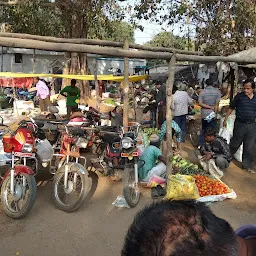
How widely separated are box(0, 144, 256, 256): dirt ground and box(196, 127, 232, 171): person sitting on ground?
611mm

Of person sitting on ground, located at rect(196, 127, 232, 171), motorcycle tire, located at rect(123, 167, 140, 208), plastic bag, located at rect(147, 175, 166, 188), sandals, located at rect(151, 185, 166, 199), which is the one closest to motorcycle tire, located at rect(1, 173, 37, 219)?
motorcycle tire, located at rect(123, 167, 140, 208)

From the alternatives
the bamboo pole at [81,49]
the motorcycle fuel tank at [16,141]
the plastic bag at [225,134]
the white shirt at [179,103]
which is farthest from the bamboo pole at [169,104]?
the white shirt at [179,103]

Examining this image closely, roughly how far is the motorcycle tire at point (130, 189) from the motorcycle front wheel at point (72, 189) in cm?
52

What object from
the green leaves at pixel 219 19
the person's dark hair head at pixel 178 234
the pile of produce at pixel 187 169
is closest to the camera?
the person's dark hair head at pixel 178 234

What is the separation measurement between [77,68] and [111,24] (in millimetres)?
3385

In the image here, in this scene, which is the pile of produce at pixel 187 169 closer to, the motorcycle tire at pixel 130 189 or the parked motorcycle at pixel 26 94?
the motorcycle tire at pixel 130 189

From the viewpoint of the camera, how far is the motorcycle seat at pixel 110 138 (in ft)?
16.4

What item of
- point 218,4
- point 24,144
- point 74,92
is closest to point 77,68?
point 74,92

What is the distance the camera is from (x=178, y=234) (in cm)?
85

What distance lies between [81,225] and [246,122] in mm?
3752

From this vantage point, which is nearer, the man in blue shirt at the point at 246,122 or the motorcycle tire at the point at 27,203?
the motorcycle tire at the point at 27,203

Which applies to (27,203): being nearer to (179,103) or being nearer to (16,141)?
(16,141)

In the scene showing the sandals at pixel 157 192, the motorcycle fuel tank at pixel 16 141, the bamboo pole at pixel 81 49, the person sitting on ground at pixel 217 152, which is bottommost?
the sandals at pixel 157 192

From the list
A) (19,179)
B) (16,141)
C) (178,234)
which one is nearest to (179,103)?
(16,141)
